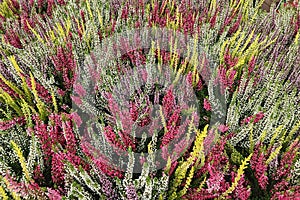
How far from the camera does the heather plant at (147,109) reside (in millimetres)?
1300

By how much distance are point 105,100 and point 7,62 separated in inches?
23.5

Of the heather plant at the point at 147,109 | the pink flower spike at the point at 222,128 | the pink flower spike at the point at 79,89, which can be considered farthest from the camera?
the pink flower spike at the point at 79,89

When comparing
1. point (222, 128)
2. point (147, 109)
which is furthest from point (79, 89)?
point (222, 128)

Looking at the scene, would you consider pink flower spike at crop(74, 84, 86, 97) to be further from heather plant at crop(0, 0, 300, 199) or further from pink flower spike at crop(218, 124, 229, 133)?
pink flower spike at crop(218, 124, 229, 133)

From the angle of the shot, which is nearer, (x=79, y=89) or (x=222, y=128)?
(x=222, y=128)

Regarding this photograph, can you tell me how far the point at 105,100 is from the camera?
5.53 ft

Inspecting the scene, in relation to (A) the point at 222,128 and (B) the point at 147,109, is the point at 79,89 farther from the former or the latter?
(A) the point at 222,128

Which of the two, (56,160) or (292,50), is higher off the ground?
(292,50)

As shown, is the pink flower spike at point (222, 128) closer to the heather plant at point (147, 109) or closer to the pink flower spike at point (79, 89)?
the heather plant at point (147, 109)

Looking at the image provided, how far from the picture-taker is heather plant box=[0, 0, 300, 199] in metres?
1.30

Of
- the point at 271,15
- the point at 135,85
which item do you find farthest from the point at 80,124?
the point at 271,15

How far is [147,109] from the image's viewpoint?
5.12 ft

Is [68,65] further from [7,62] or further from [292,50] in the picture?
[292,50]

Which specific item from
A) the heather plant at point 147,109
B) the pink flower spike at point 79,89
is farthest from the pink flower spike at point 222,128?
the pink flower spike at point 79,89
